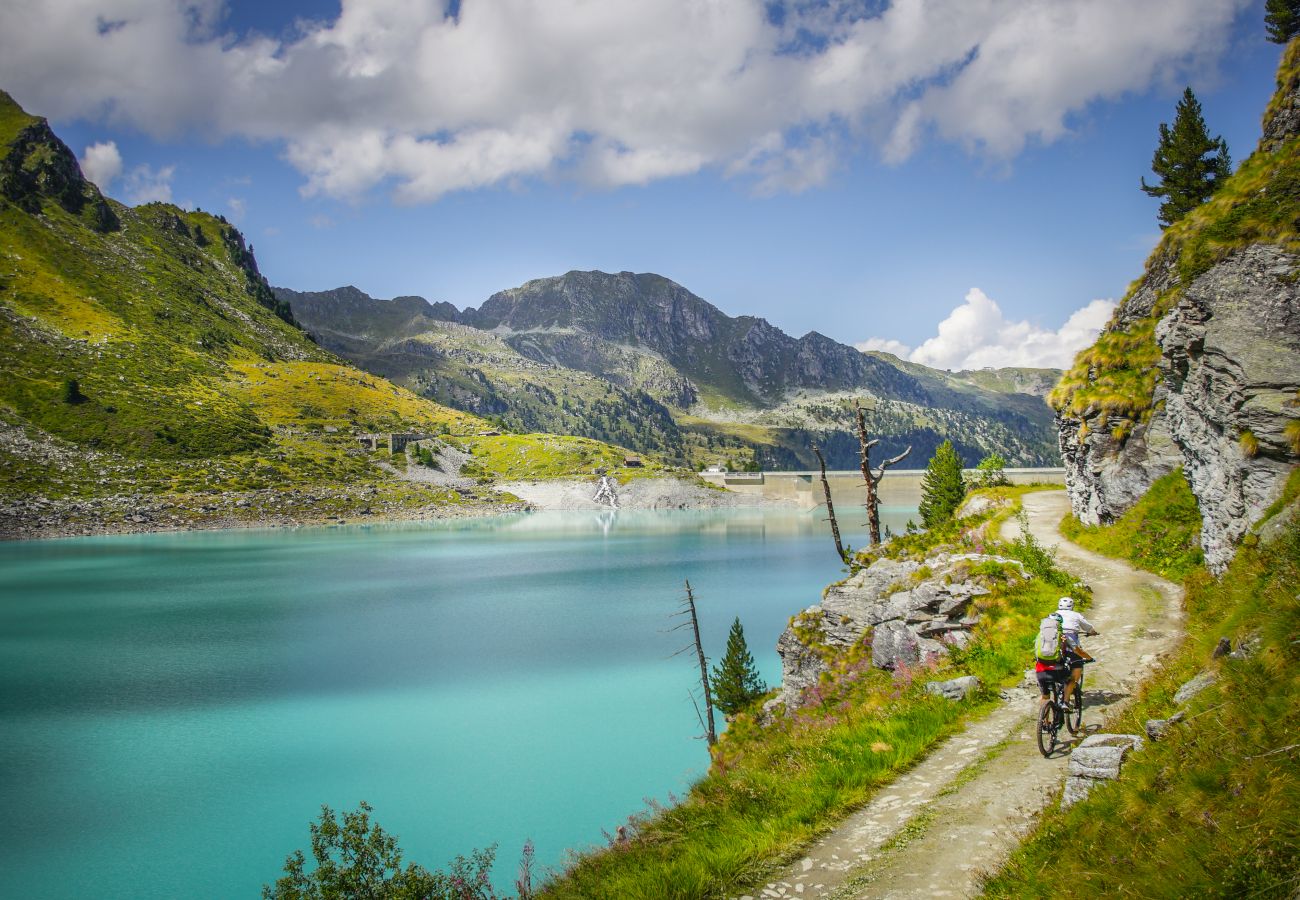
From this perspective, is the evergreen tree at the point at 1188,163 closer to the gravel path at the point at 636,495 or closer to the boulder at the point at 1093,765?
the boulder at the point at 1093,765

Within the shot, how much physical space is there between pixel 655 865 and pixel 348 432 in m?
178

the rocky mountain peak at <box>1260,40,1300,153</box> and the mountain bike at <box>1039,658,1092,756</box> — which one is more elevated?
the rocky mountain peak at <box>1260,40,1300,153</box>

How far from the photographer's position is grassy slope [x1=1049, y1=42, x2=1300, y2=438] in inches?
548

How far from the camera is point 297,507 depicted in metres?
134

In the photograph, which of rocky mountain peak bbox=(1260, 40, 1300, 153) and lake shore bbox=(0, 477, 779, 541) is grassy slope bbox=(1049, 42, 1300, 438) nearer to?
rocky mountain peak bbox=(1260, 40, 1300, 153)

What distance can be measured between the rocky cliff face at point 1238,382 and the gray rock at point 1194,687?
5.83 metres

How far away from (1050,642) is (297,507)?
5626 inches

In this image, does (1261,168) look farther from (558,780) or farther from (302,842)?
(302,842)

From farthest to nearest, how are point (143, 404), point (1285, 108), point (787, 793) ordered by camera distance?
point (143, 404) → point (1285, 108) → point (787, 793)

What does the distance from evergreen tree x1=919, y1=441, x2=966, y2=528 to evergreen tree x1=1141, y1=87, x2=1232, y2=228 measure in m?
19.9

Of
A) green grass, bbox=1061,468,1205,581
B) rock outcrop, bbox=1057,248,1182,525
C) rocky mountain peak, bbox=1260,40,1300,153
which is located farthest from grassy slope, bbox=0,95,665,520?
rocky mountain peak, bbox=1260,40,1300,153

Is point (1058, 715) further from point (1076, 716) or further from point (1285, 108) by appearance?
point (1285, 108)

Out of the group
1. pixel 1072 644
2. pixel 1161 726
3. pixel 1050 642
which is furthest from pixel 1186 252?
pixel 1161 726

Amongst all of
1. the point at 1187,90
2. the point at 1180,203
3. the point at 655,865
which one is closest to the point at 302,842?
the point at 655,865
